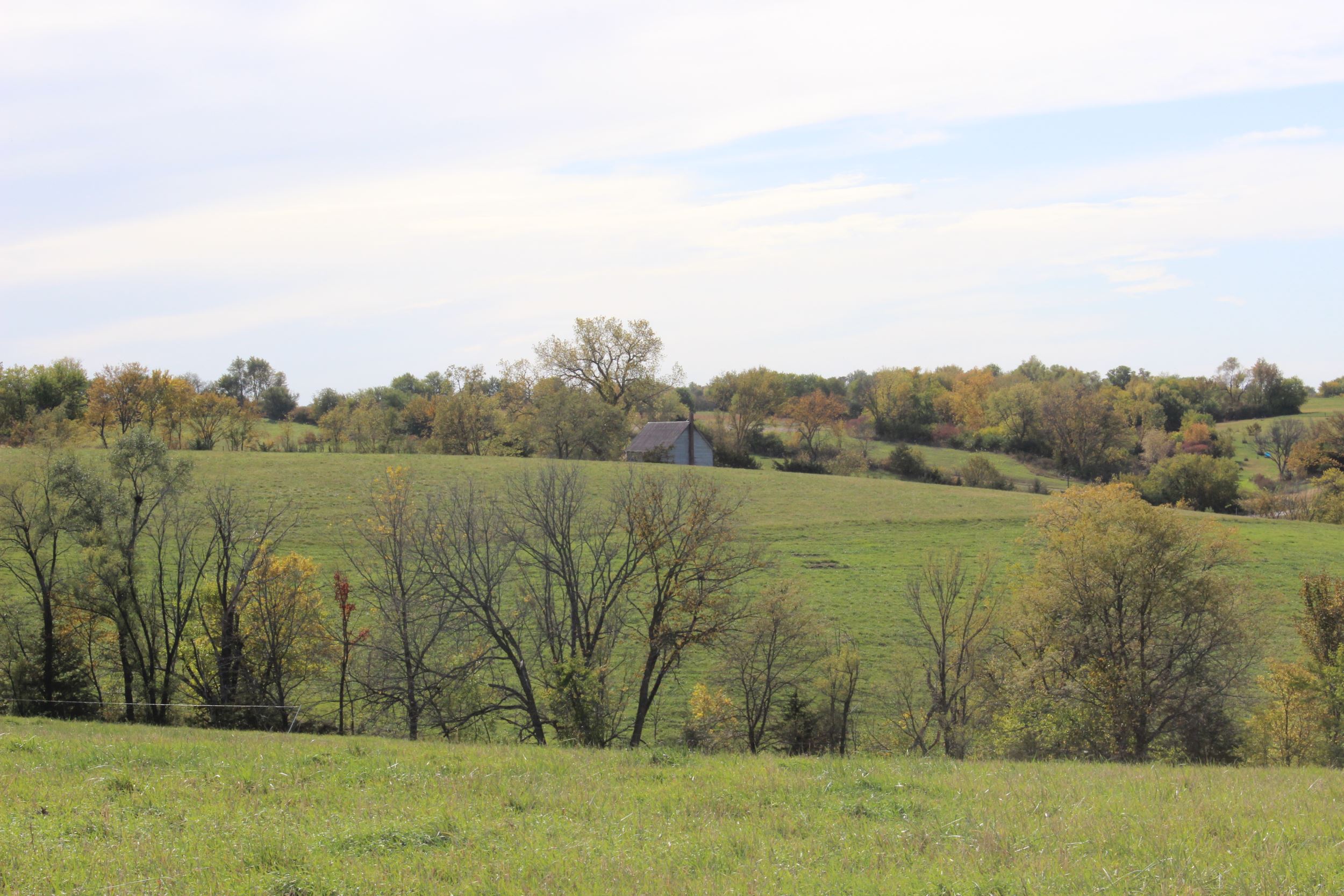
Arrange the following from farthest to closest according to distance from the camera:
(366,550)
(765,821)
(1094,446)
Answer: (1094,446) → (366,550) → (765,821)

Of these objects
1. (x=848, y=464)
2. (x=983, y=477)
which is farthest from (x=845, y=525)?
(x=848, y=464)

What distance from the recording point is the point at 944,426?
382 ft

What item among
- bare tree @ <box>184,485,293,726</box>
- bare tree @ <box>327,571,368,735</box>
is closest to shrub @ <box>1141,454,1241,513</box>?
bare tree @ <box>327,571,368,735</box>

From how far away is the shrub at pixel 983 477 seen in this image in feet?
258

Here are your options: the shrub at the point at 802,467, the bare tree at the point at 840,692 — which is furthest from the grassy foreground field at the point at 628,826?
the shrub at the point at 802,467

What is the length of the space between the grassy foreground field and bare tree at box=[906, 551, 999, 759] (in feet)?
65.5

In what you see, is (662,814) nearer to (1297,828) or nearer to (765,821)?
(765,821)

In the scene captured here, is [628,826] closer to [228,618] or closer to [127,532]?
[228,618]

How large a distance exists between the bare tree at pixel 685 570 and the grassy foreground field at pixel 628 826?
14.4 m

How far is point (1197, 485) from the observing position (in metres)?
76.1

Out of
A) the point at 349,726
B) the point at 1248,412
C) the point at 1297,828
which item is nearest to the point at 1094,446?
the point at 1248,412

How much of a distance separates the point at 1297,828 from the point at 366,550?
42.8 meters

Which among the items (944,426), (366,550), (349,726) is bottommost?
(349,726)

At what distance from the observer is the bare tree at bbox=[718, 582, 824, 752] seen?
107ft
